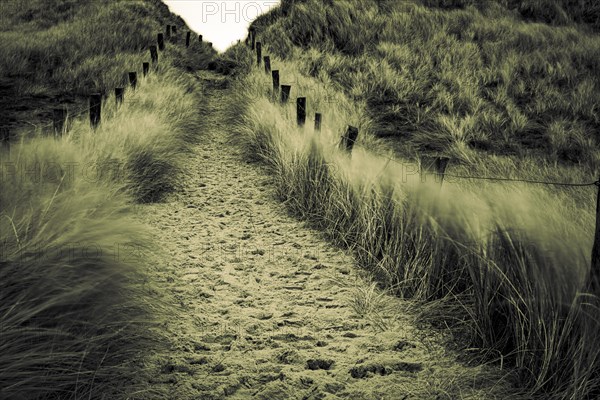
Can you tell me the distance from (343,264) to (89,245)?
1.89 m

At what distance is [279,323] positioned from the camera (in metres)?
2.97

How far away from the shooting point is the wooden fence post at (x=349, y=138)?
512 centimetres

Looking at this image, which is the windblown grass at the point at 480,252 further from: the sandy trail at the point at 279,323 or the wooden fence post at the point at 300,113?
the wooden fence post at the point at 300,113

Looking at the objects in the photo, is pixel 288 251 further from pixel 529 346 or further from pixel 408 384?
pixel 529 346

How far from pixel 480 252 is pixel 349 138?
264 centimetres

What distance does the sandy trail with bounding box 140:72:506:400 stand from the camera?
2352 mm

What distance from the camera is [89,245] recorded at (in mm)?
2633

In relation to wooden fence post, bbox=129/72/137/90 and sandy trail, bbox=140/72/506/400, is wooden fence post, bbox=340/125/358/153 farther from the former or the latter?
wooden fence post, bbox=129/72/137/90

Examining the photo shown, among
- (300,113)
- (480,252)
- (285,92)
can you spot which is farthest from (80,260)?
(285,92)

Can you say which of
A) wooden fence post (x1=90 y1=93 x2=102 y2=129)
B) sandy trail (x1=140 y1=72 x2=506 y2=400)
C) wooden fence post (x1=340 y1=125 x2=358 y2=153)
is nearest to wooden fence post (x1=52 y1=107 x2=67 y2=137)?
wooden fence post (x1=90 y1=93 x2=102 y2=129)

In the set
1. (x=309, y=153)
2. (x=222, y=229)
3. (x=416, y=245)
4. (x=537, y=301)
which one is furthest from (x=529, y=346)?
(x=309, y=153)

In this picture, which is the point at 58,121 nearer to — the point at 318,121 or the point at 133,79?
the point at 318,121

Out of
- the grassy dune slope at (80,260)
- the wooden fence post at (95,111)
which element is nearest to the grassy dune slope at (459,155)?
the grassy dune slope at (80,260)

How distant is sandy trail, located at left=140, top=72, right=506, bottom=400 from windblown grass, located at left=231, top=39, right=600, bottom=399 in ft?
0.67
